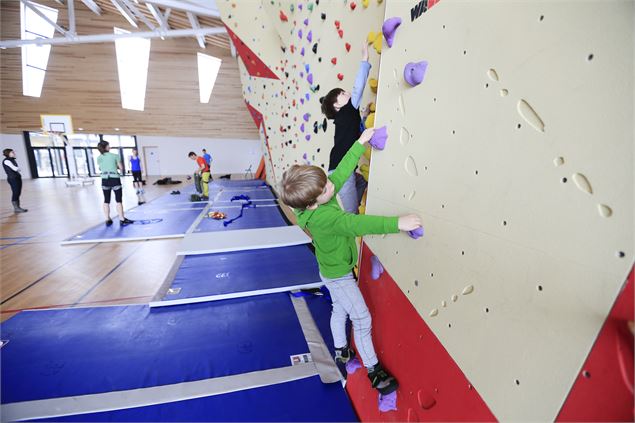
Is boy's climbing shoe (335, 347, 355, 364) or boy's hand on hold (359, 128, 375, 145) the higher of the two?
boy's hand on hold (359, 128, 375, 145)

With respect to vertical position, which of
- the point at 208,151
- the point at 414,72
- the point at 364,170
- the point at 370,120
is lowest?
the point at 208,151

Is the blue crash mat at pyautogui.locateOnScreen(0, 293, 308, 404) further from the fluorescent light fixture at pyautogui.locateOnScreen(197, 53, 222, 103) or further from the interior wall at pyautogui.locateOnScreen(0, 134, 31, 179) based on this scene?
the interior wall at pyautogui.locateOnScreen(0, 134, 31, 179)

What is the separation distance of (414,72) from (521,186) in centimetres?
64

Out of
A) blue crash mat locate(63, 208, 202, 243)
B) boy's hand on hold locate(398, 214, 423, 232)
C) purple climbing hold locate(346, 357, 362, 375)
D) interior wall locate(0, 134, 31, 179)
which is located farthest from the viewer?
interior wall locate(0, 134, 31, 179)

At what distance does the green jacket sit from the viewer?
4.03 ft

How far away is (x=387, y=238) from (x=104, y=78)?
1418 centimetres

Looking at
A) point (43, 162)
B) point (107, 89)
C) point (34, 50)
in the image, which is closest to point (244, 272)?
point (107, 89)

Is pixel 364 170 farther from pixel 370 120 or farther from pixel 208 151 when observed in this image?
pixel 208 151

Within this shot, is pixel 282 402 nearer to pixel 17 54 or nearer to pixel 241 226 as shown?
pixel 241 226

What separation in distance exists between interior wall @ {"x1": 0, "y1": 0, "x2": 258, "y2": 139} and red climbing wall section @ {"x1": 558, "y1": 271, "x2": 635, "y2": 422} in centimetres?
1370

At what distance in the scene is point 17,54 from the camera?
10758mm

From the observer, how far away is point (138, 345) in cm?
196

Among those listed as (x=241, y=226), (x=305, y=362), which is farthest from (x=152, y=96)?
(x=305, y=362)

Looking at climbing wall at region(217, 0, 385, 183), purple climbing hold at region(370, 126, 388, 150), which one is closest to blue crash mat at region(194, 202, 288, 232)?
climbing wall at region(217, 0, 385, 183)
